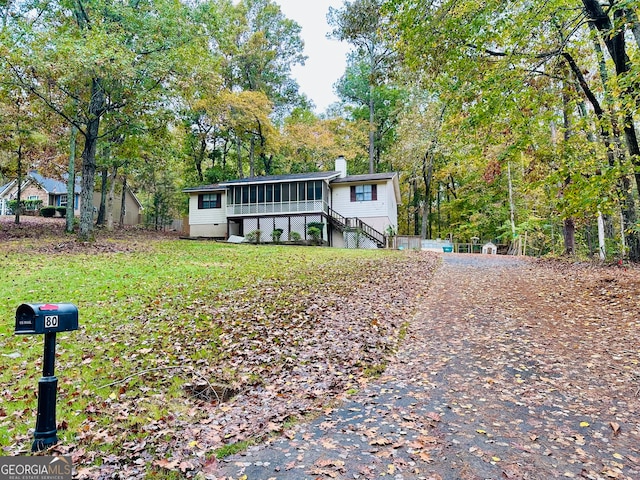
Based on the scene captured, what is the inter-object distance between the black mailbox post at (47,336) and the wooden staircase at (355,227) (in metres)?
22.0

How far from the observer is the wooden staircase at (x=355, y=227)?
24.5m

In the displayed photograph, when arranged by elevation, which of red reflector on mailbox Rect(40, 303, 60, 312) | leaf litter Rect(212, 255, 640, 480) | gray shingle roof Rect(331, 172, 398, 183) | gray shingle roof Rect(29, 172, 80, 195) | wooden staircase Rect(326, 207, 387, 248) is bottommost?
leaf litter Rect(212, 255, 640, 480)

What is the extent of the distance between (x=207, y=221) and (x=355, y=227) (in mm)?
11705

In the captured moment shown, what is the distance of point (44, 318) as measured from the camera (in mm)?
2834

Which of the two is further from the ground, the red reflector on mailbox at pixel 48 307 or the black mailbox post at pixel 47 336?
the red reflector on mailbox at pixel 48 307

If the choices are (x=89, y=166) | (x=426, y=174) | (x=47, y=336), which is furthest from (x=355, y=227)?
(x=47, y=336)

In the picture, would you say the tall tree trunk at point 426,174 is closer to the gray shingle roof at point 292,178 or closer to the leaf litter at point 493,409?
the gray shingle roof at point 292,178

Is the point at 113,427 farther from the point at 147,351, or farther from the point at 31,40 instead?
the point at 31,40

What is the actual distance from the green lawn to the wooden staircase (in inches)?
479

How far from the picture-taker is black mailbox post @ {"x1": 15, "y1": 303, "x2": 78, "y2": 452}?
9.15 feet

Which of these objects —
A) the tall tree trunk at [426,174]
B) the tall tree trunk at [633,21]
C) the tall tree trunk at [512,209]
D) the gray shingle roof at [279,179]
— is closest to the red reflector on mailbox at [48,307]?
the tall tree trunk at [633,21]

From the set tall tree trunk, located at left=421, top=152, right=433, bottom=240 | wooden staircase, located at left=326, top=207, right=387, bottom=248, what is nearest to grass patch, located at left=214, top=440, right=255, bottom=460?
wooden staircase, located at left=326, top=207, right=387, bottom=248

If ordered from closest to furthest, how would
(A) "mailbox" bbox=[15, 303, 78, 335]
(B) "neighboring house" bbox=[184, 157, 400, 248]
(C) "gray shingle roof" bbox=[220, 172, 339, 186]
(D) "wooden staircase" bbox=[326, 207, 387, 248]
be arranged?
(A) "mailbox" bbox=[15, 303, 78, 335] → (D) "wooden staircase" bbox=[326, 207, 387, 248] → (B) "neighboring house" bbox=[184, 157, 400, 248] → (C) "gray shingle roof" bbox=[220, 172, 339, 186]

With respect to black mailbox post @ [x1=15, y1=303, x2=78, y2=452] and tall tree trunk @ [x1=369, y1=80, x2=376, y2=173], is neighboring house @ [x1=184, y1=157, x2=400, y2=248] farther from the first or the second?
black mailbox post @ [x1=15, y1=303, x2=78, y2=452]
